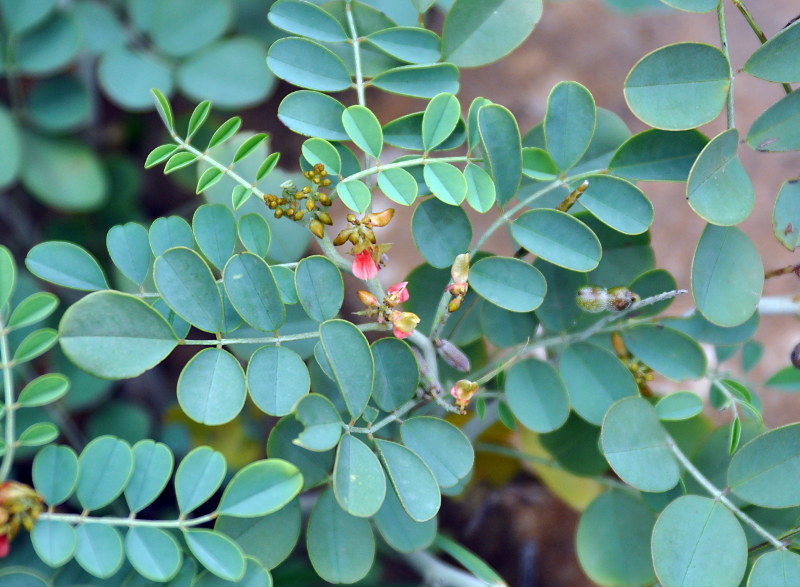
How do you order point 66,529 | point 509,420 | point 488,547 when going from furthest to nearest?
point 488,547 < point 509,420 < point 66,529

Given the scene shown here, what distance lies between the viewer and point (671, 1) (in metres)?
0.78

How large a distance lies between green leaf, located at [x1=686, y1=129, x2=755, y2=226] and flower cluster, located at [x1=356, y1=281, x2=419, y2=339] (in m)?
0.36

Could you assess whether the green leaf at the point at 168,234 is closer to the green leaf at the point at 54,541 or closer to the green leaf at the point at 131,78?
the green leaf at the point at 54,541

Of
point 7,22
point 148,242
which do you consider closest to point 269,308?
point 148,242

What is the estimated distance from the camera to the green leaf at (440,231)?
84 cm

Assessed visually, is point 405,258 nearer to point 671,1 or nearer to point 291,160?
point 291,160

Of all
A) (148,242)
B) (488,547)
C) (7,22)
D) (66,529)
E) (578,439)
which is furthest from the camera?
(488,547)

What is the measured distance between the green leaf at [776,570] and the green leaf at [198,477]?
0.64 metres

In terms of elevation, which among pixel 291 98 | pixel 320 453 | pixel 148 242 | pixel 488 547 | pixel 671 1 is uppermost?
pixel 671 1

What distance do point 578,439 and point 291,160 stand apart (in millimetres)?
1135

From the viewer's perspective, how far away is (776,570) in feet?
2.51

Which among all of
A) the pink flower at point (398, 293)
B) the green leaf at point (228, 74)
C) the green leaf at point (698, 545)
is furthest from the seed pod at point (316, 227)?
the green leaf at point (228, 74)

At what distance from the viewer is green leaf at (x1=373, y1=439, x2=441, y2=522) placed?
708 mm

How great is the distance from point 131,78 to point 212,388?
91 cm
